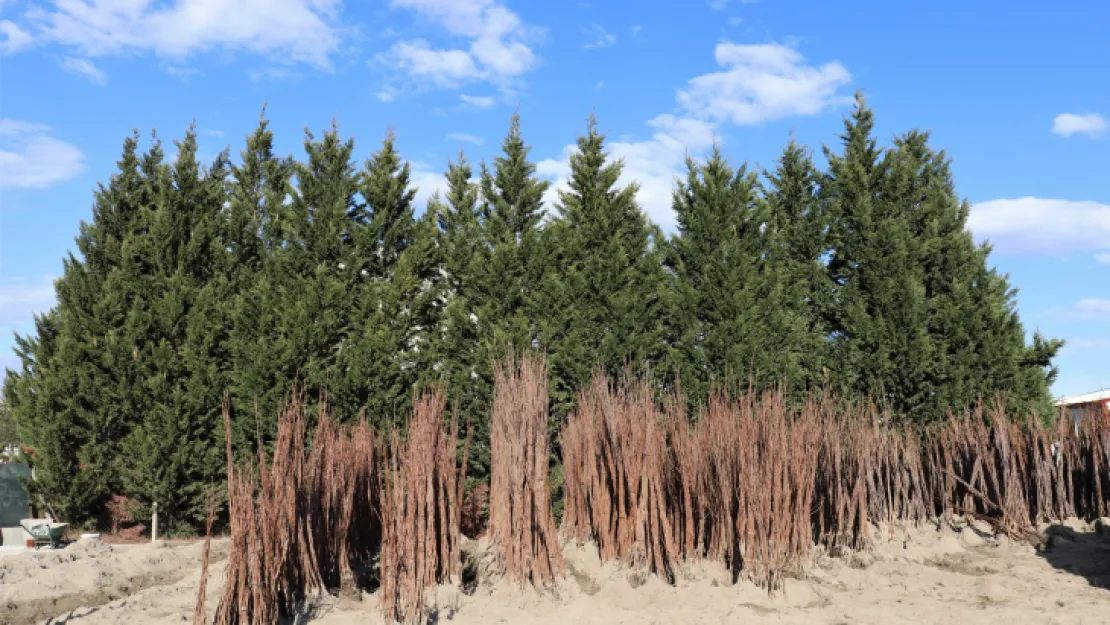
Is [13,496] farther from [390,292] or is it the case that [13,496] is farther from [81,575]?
[390,292]

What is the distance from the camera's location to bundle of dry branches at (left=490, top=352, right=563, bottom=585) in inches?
239

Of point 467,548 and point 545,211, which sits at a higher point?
point 545,211

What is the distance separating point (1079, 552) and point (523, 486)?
5858 mm

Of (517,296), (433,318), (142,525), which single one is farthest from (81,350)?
(517,296)

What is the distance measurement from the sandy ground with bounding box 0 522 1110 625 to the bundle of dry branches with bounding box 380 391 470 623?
1.14 feet

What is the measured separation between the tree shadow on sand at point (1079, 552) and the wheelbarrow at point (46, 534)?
38.1ft

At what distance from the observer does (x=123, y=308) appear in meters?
11.8

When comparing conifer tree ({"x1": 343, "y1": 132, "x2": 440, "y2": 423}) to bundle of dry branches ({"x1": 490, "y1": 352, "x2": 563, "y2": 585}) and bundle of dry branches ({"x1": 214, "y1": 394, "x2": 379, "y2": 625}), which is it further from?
bundle of dry branches ({"x1": 490, "y1": 352, "x2": 563, "y2": 585})

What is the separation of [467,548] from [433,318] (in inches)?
190

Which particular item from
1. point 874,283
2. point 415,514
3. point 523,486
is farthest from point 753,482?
point 874,283

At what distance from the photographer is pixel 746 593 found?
6.28 m

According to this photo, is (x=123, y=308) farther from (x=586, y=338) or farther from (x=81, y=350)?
(x=586, y=338)

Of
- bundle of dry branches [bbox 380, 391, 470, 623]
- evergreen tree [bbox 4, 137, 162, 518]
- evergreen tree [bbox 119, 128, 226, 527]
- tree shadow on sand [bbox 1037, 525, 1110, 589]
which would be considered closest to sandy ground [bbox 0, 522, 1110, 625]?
tree shadow on sand [bbox 1037, 525, 1110, 589]

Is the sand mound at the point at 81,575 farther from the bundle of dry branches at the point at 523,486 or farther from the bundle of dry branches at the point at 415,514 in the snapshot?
the bundle of dry branches at the point at 523,486
